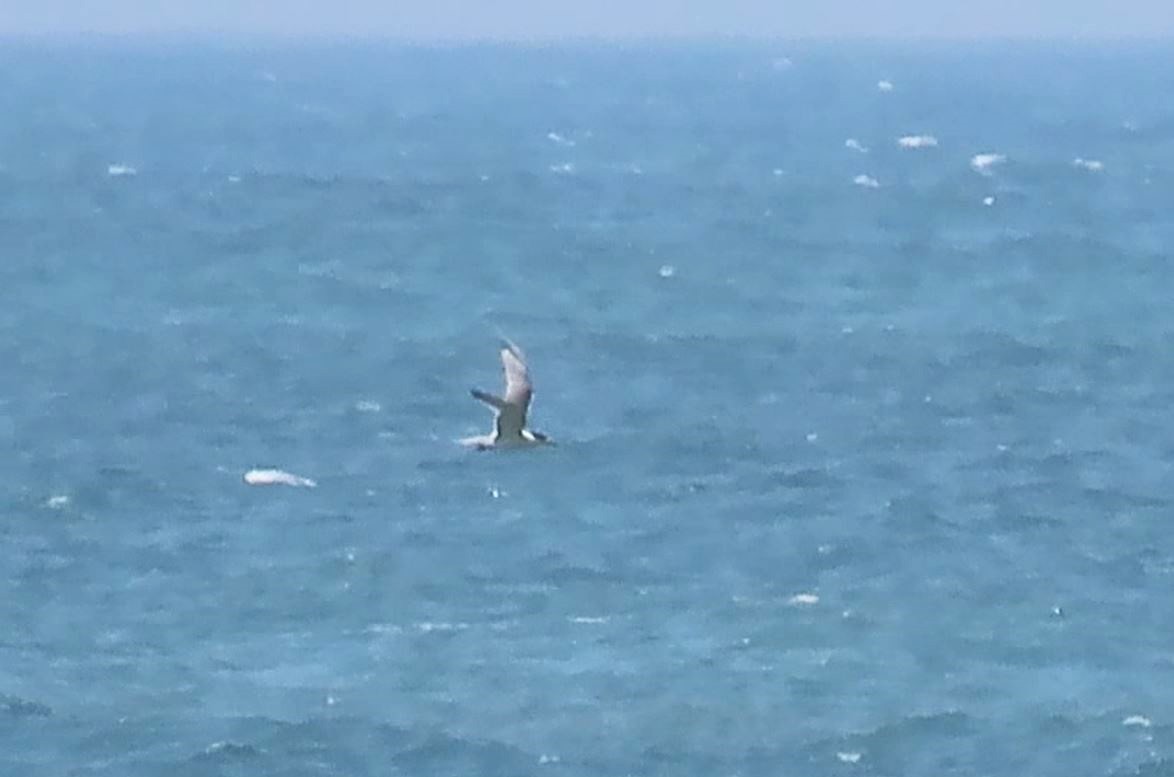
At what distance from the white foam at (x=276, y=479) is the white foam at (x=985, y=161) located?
91.2 m

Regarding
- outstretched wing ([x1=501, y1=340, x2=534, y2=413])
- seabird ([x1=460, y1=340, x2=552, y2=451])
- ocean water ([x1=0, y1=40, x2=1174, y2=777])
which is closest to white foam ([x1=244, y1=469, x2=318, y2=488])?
ocean water ([x1=0, y1=40, x2=1174, y2=777])

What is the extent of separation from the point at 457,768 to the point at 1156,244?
277ft

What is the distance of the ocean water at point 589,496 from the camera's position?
6762 cm

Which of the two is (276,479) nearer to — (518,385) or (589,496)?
(589,496)

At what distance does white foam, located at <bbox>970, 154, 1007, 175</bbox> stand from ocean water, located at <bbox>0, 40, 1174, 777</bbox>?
23.7m

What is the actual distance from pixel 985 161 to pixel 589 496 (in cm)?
9866

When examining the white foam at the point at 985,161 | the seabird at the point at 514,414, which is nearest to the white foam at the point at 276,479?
the seabird at the point at 514,414

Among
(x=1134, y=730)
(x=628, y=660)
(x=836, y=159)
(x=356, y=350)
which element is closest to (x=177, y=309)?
(x=356, y=350)

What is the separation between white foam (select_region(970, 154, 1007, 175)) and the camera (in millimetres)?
176625

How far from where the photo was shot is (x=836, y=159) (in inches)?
7298

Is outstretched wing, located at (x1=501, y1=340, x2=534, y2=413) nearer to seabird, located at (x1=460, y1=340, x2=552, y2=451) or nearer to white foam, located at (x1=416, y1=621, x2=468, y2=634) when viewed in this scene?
seabird, located at (x1=460, y1=340, x2=552, y2=451)

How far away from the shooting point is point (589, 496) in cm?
8725

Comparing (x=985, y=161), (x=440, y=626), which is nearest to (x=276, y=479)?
(x=440, y=626)

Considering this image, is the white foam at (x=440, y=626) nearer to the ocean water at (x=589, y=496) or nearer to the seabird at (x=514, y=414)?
the ocean water at (x=589, y=496)
